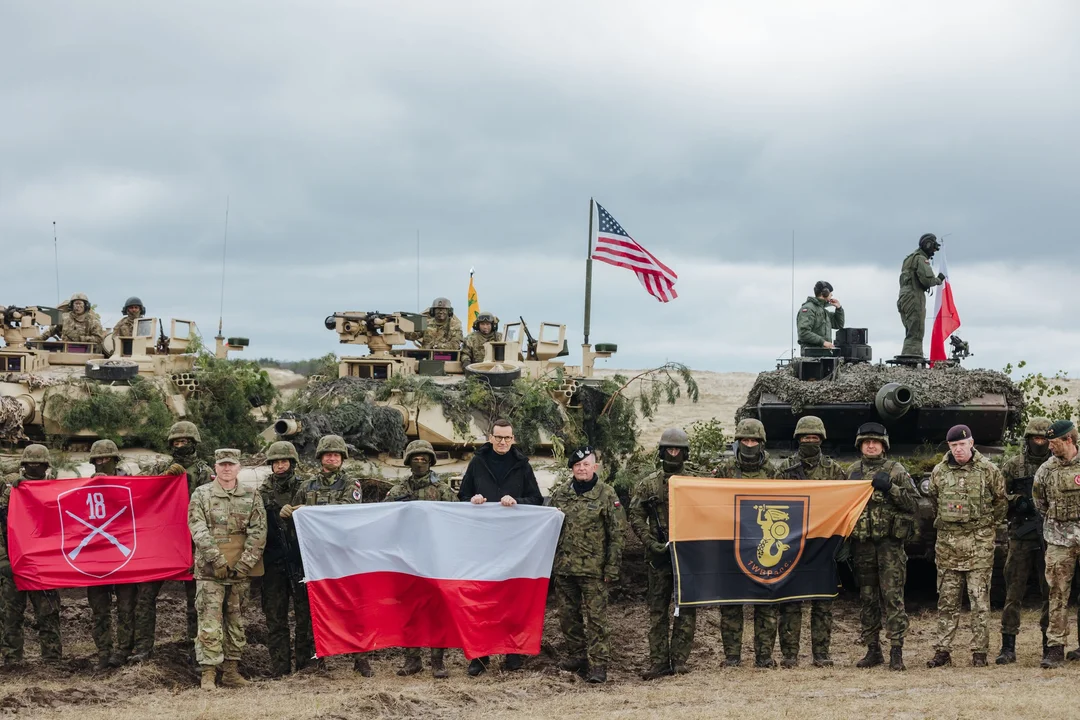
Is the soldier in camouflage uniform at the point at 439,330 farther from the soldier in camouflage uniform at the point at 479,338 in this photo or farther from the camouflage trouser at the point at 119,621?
the camouflage trouser at the point at 119,621

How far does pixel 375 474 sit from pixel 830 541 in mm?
5700

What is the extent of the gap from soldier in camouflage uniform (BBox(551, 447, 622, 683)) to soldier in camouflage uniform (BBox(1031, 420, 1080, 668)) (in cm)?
317

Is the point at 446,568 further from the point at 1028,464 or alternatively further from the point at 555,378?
the point at 555,378

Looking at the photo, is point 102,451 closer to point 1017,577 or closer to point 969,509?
point 969,509

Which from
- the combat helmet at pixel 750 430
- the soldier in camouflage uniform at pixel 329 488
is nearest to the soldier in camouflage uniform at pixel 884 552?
A: the combat helmet at pixel 750 430

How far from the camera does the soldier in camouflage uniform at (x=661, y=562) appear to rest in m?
10.5

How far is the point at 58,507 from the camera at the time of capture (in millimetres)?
11117

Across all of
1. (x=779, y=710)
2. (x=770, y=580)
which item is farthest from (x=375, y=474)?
(x=779, y=710)

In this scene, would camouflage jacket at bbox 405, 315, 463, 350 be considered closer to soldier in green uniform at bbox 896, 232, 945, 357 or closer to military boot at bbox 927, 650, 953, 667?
soldier in green uniform at bbox 896, 232, 945, 357

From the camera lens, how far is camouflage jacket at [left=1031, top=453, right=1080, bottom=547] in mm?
9703

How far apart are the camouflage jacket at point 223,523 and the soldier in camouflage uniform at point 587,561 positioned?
7.71 feet

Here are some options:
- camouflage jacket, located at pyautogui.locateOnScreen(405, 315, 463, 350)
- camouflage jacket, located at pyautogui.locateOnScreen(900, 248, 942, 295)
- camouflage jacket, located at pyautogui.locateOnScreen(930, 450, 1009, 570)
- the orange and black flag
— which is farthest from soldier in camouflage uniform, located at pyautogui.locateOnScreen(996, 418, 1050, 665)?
camouflage jacket, located at pyautogui.locateOnScreen(405, 315, 463, 350)

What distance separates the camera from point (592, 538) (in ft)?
34.0

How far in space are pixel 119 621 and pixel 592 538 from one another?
13.1 ft
